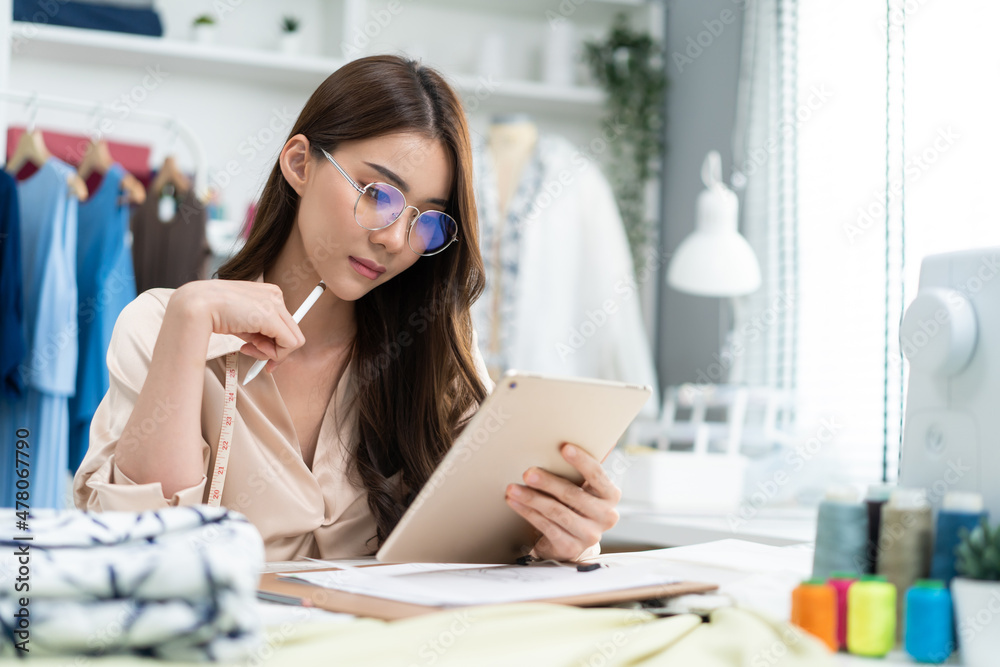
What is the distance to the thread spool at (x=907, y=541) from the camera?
2.64ft

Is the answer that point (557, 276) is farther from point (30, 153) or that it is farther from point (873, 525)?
point (873, 525)

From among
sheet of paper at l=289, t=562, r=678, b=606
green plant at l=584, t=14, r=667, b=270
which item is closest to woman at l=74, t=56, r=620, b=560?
sheet of paper at l=289, t=562, r=678, b=606

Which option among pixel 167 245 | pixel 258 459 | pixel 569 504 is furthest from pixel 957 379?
pixel 167 245

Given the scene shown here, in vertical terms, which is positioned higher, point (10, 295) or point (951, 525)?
point (10, 295)

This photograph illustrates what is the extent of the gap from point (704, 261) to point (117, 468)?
1.79m

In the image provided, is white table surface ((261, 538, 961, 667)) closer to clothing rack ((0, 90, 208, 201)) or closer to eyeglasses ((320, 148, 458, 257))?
eyeglasses ((320, 148, 458, 257))

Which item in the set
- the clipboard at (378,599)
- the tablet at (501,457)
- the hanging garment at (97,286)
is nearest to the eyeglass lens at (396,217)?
the tablet at (501,457)

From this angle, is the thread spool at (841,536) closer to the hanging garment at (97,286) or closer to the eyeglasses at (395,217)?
the eyeglasses at (395,217)

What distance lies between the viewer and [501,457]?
0.97 metres

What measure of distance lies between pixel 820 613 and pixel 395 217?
0.83 metres

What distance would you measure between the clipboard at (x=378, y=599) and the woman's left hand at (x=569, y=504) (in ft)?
0.63

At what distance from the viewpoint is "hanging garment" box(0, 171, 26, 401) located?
226cm

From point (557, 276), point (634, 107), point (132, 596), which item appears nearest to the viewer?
point (132, 596)

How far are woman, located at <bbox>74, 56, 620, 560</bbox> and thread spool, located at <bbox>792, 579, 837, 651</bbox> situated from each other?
0.34 m
